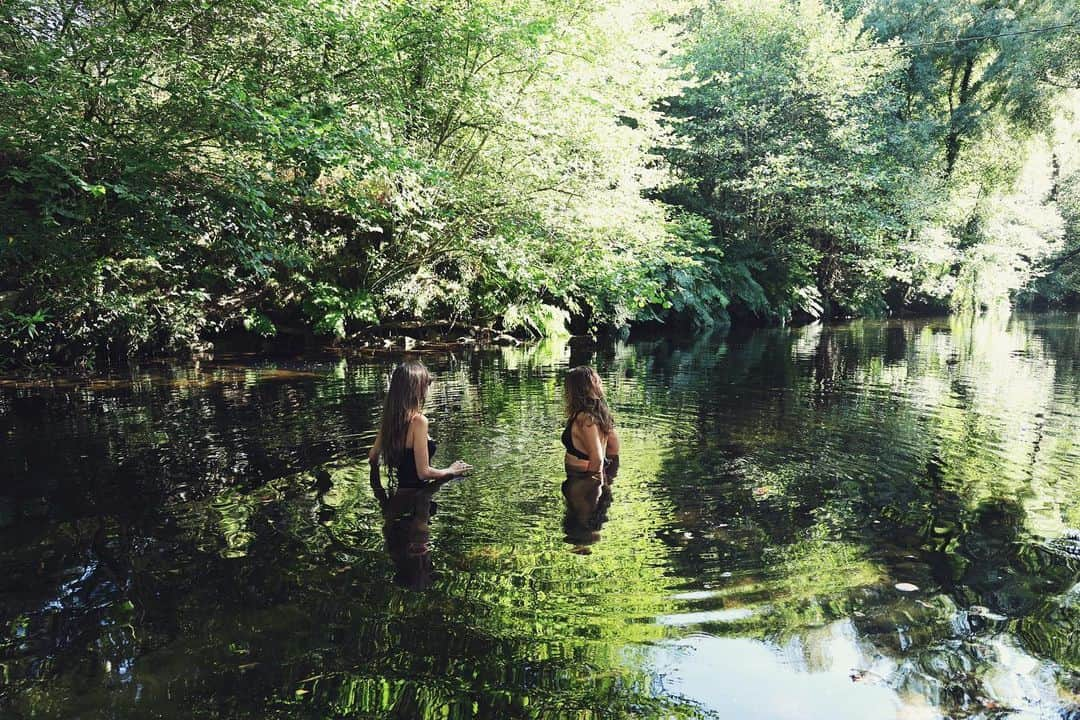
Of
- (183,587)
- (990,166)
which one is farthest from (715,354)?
(990,166)

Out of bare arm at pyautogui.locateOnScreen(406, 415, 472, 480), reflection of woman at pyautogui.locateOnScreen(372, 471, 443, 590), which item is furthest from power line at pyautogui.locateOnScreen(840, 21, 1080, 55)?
reflection of woman at pyautogui.locateOnScreen(372, 471, 443, 590)

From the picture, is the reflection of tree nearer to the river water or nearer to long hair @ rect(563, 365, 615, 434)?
the river water

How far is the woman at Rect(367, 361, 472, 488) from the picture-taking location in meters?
6.25

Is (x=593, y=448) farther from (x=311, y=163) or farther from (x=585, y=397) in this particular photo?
(x=311, y=163)

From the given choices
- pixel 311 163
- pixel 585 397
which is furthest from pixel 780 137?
pixel 585 397

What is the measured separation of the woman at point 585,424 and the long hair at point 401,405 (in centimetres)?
141

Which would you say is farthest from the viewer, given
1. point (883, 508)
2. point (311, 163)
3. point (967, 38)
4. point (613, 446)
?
point (967, 38)

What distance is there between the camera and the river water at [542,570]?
332 centimetres

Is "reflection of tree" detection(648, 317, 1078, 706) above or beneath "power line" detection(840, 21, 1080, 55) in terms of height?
beneath

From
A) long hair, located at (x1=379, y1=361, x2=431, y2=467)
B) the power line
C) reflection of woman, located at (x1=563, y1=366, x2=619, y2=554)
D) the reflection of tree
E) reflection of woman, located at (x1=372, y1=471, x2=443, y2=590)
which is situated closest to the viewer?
the reflection of tree

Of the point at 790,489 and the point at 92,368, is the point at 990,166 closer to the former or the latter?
the point at 790,489

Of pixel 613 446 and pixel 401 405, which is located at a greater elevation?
pixel 401 405

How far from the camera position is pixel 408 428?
6.33 m

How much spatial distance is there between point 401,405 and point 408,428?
228 mm
